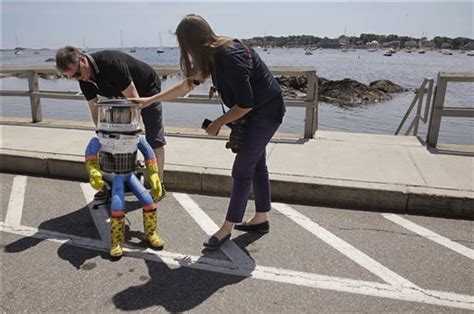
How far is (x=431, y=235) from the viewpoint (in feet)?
12.0

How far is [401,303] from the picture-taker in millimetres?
2719

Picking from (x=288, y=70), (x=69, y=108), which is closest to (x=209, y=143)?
(x=288, y=70)

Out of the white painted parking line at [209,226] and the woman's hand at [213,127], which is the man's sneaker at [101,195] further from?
the woman's hand at [213,127]

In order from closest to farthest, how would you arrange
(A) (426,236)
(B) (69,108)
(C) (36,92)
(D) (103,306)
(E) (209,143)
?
(D) (103,306), (A) (426,236), (E) (209,143), (C) (36,92), (B) (69,108)

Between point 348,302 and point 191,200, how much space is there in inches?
89.7

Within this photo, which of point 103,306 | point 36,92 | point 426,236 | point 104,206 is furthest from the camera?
point 36,92

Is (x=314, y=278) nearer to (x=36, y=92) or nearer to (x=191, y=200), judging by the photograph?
(x=191, y=200)

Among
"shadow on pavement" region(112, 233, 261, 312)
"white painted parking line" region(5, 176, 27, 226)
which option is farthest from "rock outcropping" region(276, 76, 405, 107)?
"shadow on pavement" region(112, 233, 261, 312)

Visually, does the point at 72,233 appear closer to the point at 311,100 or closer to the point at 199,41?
the point at 199,41

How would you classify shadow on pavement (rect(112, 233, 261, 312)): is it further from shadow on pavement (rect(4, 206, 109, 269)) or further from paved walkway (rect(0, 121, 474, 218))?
paved walkway (rect(0, 121, 474, 218))

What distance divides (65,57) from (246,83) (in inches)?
65.0

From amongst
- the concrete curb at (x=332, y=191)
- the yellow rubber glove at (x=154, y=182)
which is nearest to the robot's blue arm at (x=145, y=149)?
the yellow rubber glove at (x=154, y=182)

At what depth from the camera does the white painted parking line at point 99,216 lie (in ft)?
12.3

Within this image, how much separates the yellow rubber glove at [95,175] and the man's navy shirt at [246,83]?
122cm
